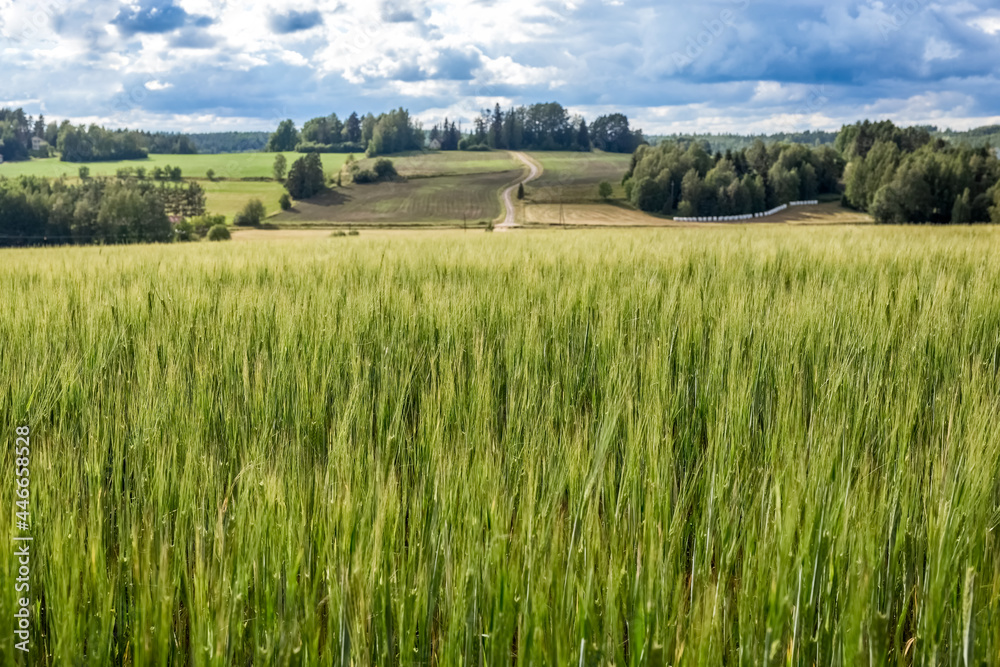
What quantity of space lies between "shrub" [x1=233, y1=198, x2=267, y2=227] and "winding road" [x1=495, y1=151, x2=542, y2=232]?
94.0 ft

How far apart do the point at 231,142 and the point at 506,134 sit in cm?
6778

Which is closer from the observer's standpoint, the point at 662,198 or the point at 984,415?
the point at 984,415

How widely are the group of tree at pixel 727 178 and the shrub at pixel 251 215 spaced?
45.3m

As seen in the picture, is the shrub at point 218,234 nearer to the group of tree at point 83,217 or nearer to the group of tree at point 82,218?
the group of tree at point 83,217

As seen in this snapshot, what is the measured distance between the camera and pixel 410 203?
7869 centimetres

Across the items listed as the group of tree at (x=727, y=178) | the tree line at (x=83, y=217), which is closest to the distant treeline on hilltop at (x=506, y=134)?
the group of tree at (x=727, y=178)

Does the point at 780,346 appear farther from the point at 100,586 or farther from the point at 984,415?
the point at 100,586

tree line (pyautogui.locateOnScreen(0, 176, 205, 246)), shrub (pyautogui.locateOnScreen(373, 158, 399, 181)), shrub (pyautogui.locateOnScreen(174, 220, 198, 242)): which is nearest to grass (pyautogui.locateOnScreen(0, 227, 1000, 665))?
tree line (pyautogui.locateOnScreen(0, 176, 205, 246))

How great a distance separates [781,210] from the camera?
72562mm


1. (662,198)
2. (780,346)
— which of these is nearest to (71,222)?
(662,198)

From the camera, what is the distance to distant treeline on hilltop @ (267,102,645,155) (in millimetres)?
117838

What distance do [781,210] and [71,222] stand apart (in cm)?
7612

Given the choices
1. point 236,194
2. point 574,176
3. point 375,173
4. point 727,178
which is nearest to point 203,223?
point 236,194

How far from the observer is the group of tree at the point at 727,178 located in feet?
240
